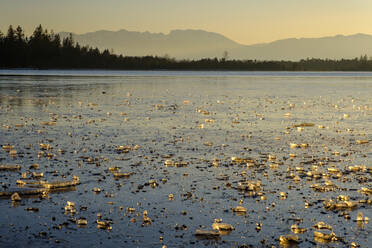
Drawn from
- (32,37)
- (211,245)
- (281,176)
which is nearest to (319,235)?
(211,245)

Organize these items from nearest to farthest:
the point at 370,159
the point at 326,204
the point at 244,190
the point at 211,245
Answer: the point at 211,245
the point at 326,204
the point at 244,190
the point at 370,159

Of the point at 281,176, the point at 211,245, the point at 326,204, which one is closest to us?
the point at 211,245

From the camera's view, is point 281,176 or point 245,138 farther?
point 245,138

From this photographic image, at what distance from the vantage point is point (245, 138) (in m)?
18.1

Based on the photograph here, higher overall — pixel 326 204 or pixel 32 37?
pixel 32 37

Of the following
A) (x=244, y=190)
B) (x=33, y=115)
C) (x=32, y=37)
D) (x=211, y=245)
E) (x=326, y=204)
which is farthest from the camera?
(x=32, y=37)

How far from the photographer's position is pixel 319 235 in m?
7.86

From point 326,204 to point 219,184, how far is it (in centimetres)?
259

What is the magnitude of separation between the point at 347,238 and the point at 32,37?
7561 inches

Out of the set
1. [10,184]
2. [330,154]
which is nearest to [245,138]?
[330,154]

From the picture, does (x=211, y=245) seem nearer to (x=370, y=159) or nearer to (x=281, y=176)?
(x=281, y=176)

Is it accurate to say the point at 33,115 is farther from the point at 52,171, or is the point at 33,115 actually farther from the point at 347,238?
the point at 347,238

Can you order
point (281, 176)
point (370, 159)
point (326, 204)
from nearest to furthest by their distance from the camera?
point (326, 204) → point (281, 176) → point (370, 159)

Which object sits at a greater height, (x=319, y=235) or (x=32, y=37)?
(x=32, y=37)
